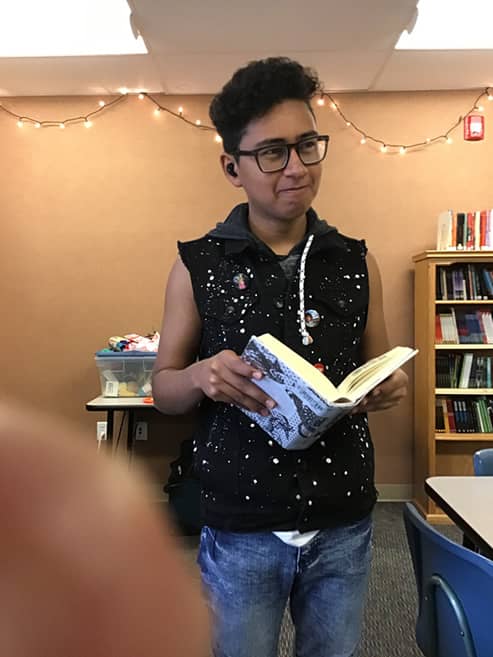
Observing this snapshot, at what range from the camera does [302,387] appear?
77 centimetres

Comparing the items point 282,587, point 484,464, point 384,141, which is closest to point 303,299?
point 282,587

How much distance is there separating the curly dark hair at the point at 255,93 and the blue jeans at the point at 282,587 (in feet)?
2.15

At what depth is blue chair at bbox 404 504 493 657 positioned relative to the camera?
3.01 feet

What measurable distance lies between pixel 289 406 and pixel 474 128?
10.2ft

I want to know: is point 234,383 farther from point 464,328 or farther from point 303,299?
point 464,328

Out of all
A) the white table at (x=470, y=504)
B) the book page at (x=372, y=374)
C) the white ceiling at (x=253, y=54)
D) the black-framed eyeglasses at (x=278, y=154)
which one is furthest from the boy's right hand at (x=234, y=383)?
the white ceiling at (x=253, y=54)

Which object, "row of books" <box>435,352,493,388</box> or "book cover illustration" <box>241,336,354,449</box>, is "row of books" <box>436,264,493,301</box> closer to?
"row of books" <box>435,352,493,388</box>

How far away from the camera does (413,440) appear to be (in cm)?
358

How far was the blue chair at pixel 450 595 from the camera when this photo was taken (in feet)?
3.01

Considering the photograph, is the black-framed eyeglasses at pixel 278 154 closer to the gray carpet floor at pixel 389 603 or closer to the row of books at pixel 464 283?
the gray carpet floor at pixel 389 603

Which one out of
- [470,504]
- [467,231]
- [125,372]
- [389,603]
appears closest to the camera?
[470,504]

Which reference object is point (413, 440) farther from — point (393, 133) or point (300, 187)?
point (300, 187)

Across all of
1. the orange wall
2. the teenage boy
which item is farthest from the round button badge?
the orange wall

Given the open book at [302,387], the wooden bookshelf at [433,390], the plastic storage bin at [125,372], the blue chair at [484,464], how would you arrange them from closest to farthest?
the open book at [302,387], the blue chair at [484,464], the plastic storage bin at [125,372], the wooden bookshelf at [433,390]
